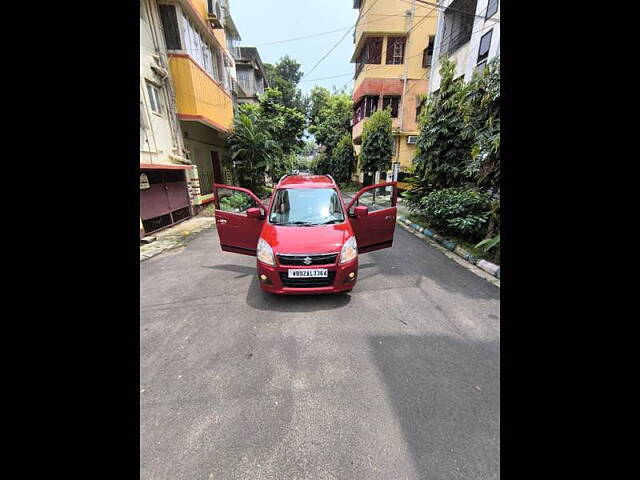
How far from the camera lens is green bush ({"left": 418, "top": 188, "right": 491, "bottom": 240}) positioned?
208 inches

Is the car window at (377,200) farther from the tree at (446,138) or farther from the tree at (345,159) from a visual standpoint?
the tree at (345,159)

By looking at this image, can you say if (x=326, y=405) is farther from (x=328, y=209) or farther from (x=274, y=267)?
(x=328, y=209)

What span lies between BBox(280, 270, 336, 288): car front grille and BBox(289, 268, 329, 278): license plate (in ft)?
0.15

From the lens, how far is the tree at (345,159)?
785 inches

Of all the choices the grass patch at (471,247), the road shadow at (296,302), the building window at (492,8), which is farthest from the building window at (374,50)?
the road shadow at (296,302)

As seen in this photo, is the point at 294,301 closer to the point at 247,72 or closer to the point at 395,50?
the point at 395,50

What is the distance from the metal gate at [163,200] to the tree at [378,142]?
8.68 metres

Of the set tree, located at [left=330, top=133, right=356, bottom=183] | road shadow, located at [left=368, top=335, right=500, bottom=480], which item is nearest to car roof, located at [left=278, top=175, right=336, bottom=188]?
road shadow, located at [left=368, top=335, right=500, bottom=480]

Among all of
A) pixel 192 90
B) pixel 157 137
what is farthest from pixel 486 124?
pixel 157 137

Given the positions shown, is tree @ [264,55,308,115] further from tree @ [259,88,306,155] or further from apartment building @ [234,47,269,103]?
tree @ [259,88,306,155]

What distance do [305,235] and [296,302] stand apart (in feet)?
3.15
